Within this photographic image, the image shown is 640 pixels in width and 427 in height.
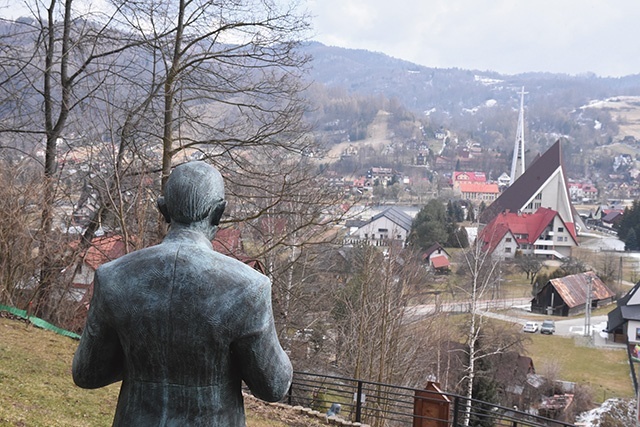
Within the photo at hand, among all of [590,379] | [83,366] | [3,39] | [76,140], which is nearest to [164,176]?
[76,140]

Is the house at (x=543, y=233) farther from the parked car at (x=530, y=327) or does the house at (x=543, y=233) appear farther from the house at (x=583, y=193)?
the house at (x=583, y=193)

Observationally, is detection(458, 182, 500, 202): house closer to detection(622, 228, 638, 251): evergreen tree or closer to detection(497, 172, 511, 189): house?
detection(497, 172, 511, 189): house

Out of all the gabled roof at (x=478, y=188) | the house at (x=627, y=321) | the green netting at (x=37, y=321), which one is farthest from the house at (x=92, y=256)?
the gabled roof at (x=478, y=188)

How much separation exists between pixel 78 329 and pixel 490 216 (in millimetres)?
55734

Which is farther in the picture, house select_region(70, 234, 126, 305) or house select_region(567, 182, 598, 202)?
house select_region(567, 182, 598, 202)

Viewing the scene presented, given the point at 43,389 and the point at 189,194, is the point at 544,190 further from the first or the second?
the point at 189,194

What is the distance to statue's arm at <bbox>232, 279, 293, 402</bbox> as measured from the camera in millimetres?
1907

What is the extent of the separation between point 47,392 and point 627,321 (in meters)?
30.9

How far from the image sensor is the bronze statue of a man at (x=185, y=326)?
189cm

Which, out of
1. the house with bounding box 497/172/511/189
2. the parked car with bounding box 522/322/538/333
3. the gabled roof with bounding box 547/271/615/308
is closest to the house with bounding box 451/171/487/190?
the house with bounding box 497/172/511/189

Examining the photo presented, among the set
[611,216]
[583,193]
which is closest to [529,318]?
[611,216]

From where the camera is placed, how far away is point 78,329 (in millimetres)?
12656

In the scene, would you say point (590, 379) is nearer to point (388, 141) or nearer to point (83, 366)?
point (83, 366)

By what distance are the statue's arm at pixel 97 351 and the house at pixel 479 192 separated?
372 feet
